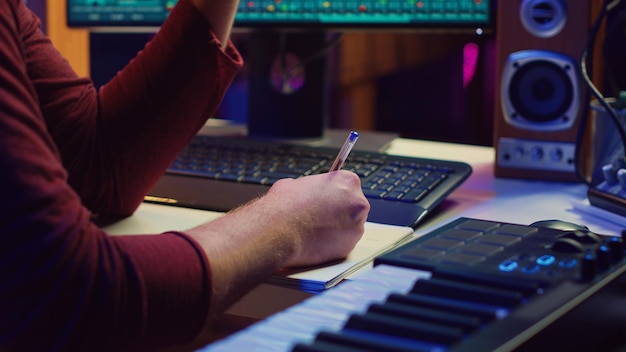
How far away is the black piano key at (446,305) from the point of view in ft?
1.82

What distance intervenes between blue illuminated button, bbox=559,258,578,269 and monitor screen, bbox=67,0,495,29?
0.63m

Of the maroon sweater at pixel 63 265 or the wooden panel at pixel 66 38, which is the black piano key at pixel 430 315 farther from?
the wooden panel at pixel 66 38

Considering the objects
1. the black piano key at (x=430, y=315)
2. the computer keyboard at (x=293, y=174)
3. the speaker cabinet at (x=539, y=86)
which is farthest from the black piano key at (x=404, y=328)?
the speaker cabinet at (x=539, y=86)

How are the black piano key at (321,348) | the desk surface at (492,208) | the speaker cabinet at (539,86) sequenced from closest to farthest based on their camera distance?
the black piano key at (321,348) → the desk surface at (492,208) → the speaker cabinet at (539,86)

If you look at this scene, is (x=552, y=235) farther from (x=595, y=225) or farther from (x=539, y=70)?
(x=539, y=70)

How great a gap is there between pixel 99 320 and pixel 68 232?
0.23 feet

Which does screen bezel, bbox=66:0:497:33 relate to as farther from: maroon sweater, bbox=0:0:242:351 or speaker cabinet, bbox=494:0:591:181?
maroon sweater, bbox=0:0:242:351

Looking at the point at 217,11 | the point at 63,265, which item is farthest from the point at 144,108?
the point at 63,265

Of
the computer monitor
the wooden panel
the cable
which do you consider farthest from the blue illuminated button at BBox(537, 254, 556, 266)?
the wooden panel

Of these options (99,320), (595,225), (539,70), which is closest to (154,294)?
(99,320)

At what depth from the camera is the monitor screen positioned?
1.24 metres

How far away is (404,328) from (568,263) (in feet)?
0.59

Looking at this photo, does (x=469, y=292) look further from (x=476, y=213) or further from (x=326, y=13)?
(x=326, y=13)

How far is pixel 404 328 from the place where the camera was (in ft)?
1.74
